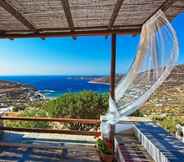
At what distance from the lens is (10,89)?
5023 mm

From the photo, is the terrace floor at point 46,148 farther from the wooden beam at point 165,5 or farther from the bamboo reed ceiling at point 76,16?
the wooden beam at point 165,5

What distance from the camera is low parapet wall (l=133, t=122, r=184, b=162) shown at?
322 cm

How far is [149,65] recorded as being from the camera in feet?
10.0

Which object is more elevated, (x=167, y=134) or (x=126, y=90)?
(x=126, y=90)

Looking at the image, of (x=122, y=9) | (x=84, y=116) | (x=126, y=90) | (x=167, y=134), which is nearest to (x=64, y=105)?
(x=84, y=116)

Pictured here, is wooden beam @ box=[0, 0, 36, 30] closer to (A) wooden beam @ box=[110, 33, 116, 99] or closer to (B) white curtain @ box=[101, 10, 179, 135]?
(A) wooden beam @ box=[110, 33, 116, 99]

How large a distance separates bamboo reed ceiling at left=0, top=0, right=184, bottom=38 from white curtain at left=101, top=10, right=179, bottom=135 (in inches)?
9.1

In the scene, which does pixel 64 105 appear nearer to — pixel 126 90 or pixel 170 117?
pixel 170 117

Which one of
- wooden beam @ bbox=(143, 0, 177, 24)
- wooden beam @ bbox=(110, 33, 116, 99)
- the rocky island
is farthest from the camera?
the rocky island

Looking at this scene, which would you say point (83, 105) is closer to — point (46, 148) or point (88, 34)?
point (46, 148)

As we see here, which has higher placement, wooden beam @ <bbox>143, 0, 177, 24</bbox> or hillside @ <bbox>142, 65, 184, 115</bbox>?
wooden beam @ <bbox>143, 0, 177, 24</bbox>

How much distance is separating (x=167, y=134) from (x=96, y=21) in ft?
6.86

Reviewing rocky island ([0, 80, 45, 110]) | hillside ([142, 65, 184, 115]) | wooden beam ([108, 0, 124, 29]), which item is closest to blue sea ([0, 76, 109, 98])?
rocky island ([0, 80, 45, 110])

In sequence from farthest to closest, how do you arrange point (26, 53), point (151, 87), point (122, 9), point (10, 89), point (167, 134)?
1. point (26, 53)
2. point (10, 89)
3. point (167, 134)
4. point (122, 9)
5. point (151, 87)
